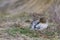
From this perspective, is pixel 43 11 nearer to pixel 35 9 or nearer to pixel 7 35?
pixel 35 9

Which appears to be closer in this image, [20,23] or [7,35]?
[7,35]

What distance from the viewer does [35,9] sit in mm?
4531

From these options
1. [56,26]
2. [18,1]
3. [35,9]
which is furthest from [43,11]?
[56,26]

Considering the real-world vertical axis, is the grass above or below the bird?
below

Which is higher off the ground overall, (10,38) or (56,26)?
(56,26)

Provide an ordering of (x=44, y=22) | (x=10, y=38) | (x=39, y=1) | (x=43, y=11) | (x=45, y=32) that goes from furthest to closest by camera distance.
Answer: (x=39, y=1) < (x=43, y=11) < (x=44, y=22) < (x=45, y=32) < (x=10, y=38)

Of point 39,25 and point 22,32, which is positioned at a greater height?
point 39,25

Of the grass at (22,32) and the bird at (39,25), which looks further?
the bird at (39,25)

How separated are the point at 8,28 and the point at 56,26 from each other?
91 cm

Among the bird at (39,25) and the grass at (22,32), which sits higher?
the bird at (39,25)

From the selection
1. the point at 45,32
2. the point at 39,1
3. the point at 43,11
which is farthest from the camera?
the point at 39,1

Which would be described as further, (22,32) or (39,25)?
(39,25)

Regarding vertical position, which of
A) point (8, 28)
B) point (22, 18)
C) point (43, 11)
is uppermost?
point (43, 11)

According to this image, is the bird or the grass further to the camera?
the bird
